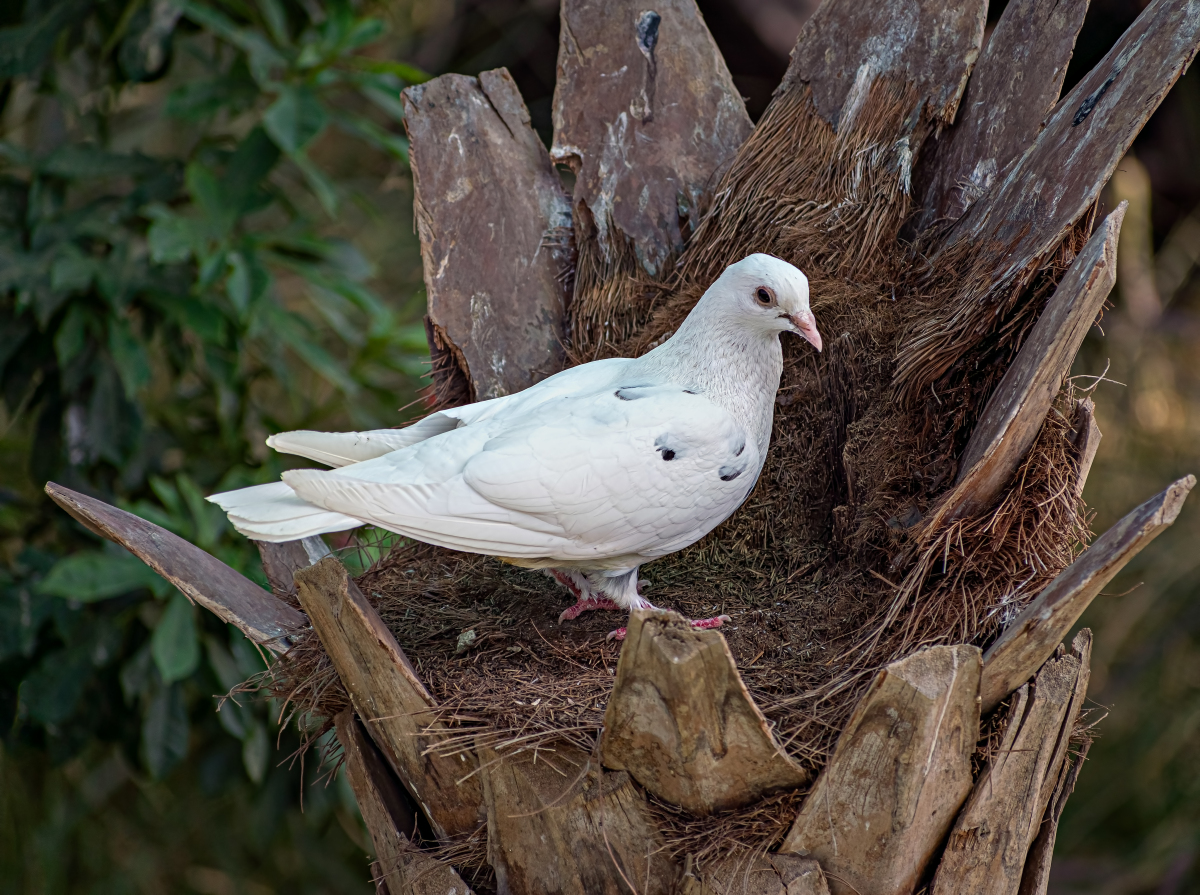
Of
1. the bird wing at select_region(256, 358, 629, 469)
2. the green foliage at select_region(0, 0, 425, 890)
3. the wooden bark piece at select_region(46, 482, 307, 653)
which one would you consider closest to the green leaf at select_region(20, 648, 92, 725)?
the green foliage at select_region(0, 0, 425, 890)

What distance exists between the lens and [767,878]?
73.9 inches

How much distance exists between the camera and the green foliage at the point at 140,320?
10.5 feet

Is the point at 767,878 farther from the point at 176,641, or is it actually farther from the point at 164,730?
the point at 164,730

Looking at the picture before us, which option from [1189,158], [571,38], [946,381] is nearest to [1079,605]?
[946,381]

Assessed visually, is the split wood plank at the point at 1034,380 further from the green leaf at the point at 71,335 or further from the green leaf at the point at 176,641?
the green leaf at the point at 71,335

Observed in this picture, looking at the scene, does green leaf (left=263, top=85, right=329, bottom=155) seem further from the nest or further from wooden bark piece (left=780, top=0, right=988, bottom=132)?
wooden bark piece (left=780, top=0, right=988, bottom=132)

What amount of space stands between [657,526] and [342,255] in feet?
6.25

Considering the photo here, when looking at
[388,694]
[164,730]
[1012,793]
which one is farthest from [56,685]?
[1012,793]

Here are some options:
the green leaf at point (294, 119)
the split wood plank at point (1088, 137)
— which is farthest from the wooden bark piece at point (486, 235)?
the split wood plank at point (1088, 137)

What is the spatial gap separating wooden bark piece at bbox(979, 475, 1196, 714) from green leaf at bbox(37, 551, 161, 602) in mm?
2522

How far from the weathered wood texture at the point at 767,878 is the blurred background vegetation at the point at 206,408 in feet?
5.19

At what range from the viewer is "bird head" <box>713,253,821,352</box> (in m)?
2.43

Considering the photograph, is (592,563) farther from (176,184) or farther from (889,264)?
(176,184)

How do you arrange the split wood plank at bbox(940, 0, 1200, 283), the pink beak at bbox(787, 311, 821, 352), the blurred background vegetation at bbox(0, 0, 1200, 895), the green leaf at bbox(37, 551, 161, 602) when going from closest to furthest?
the split wood plank at bbox(940, 0, 1200, 283), the pink beak at bbox(787, 311, 821, 352), the green leaf at bbox(37, 551, 161, 602), the blurred background vegetation at bbox(0, 0, 1200, 895)
